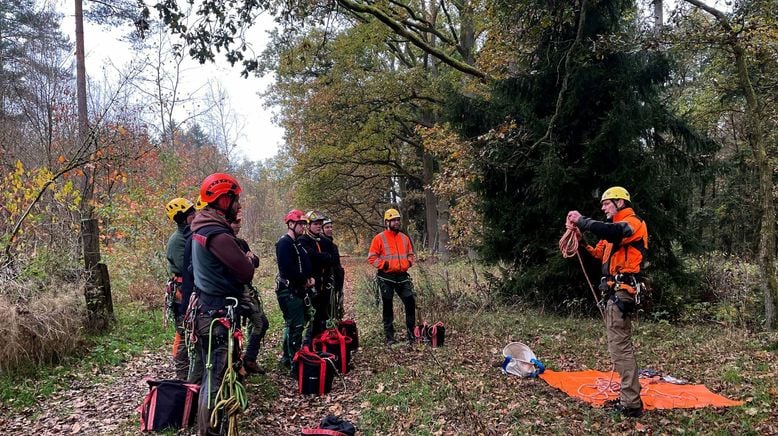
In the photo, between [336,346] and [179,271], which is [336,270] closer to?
[336,346]

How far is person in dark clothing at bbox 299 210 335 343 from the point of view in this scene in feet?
23.7

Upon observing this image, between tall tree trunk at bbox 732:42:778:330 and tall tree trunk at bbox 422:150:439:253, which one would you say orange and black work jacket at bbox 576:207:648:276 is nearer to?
tall tree trunk at bbox 732:42:778:330

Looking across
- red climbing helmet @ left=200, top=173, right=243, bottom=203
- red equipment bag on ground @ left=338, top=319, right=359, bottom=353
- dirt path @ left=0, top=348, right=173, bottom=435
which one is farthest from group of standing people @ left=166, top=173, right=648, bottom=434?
dirt path @ left=0, top=348, right=173, bottom=435

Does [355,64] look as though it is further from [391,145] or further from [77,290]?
[77,290]

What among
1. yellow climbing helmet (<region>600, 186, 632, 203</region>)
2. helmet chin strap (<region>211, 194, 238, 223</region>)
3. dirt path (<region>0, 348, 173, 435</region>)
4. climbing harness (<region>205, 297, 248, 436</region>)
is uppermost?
yellow climbing helmet (<region>600, 186, 632, 203</region>)

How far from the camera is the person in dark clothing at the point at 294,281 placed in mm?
6797

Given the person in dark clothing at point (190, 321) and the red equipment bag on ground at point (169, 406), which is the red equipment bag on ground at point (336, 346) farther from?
the red equipment bag on ground at point (169, 406)

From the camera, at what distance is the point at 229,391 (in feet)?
13.7

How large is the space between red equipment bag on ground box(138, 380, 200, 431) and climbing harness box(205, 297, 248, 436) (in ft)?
2.85

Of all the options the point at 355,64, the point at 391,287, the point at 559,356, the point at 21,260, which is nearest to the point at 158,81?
the point at 355,64

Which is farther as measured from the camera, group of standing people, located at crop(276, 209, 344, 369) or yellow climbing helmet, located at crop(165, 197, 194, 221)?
group of standing people, located at crop(276, 209, 344, 369)

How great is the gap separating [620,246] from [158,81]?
23.3 m

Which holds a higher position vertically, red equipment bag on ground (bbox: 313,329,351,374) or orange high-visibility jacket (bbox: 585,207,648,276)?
orange high-visibility jacket (bbox: 585,207,648,276)

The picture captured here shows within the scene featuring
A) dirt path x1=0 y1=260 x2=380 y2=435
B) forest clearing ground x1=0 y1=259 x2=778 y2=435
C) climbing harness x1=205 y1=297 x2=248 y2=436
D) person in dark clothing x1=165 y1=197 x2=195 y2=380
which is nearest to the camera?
climbing harness x1=205 y1=297 x2=248 y2=436
